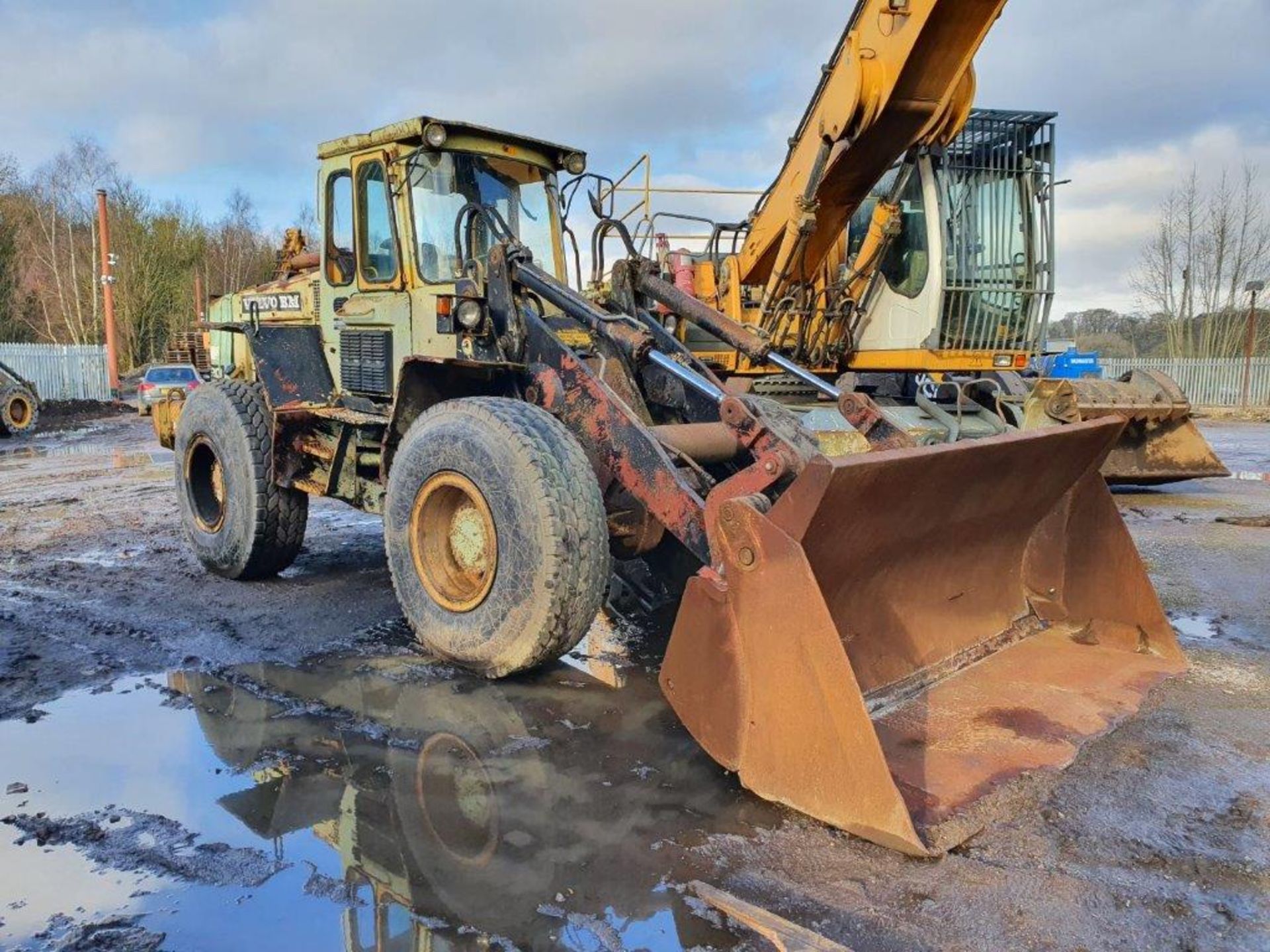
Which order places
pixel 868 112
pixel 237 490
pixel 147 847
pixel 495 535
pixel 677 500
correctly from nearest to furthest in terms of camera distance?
1. pixel 147 847
2. pixel 677 500
3. pixel 495 535
4. pixel 237 490
5. pixel 868 112

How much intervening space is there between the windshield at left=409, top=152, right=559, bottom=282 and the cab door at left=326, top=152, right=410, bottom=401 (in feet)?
0.50

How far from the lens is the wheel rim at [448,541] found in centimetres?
425

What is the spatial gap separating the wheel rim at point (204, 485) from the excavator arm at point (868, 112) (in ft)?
15.7

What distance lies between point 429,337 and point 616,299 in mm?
1196

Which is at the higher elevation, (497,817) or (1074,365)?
(1074,365)

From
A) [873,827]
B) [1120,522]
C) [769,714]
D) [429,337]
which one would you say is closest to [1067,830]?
[873,827]

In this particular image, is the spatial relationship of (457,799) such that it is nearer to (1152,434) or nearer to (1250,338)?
(1152,434)

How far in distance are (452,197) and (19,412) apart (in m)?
18.1

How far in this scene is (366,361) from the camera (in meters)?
5.42

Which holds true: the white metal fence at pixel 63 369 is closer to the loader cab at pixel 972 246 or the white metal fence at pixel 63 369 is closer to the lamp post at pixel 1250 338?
the loader cab at pixel 972 246

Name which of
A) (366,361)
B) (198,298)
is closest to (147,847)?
(366,361)

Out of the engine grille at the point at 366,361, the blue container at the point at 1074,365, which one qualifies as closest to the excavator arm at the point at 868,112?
the engine grille at the point at 366,361

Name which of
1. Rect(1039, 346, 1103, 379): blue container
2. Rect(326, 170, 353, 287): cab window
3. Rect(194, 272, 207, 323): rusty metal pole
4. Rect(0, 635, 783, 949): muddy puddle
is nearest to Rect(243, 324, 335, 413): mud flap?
Rect(326, 170, 353, 287): cab window

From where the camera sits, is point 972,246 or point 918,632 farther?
point 972,246
